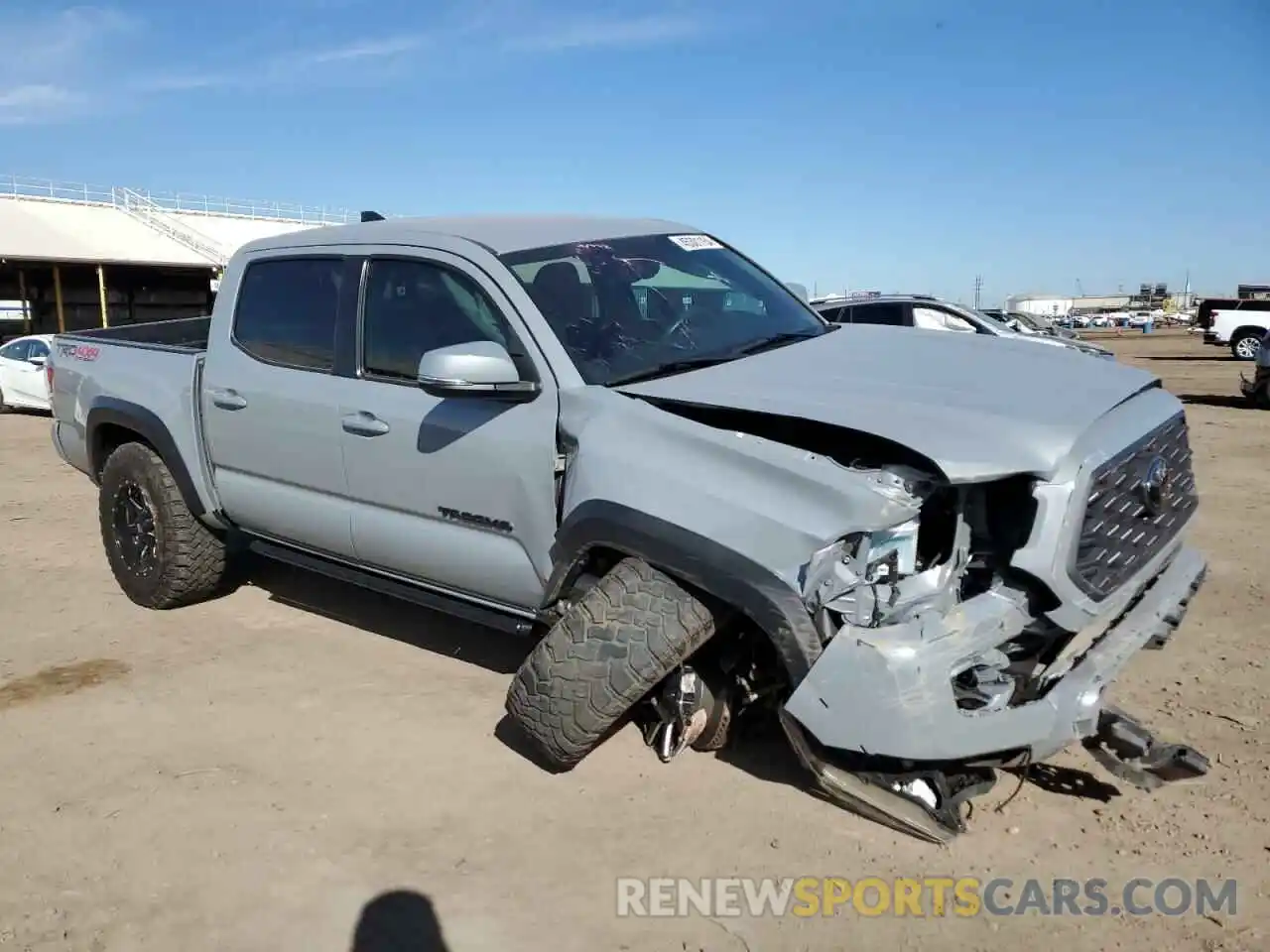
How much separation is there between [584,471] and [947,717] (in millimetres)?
1393

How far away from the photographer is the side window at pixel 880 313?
1396 centimetres

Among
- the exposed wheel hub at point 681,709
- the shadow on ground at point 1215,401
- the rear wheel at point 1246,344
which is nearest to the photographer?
the exposed wheel hub at point 681,709

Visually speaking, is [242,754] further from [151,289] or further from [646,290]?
[151,289]

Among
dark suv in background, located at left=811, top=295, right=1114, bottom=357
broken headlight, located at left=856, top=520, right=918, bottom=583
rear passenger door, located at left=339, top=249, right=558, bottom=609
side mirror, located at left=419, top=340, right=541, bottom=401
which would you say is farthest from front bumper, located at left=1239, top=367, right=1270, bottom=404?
side mirror, located at left=419, top=340, right=541, bottom=401

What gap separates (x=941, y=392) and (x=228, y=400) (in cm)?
335

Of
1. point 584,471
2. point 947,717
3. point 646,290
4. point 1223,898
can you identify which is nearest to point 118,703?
point 584,471

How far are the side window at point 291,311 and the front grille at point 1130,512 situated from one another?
308 cm

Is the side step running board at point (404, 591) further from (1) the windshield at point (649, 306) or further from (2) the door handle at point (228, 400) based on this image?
(1) the windshield at point (649, 306)

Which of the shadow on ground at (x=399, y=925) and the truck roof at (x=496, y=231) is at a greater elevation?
the truck roof at (x=496, y=231)

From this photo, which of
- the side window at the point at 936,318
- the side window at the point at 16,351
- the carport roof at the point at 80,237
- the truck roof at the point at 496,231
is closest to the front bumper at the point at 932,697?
the truck roof at the point at 496,231

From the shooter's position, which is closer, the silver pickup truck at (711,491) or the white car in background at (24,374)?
the silver pickup truck at (711,491)

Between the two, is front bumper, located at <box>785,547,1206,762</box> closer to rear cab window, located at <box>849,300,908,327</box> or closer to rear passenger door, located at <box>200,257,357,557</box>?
rear passenger door, located at <box>200,257,357,557</box>

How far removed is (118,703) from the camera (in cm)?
449

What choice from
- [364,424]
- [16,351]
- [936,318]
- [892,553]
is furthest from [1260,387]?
[16,351]
